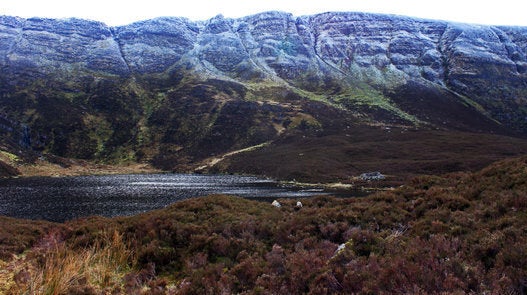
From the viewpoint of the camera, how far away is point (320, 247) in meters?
13.5

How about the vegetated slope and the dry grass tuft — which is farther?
the dry grass tuft

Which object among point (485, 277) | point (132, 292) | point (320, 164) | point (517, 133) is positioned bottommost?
point (517, 133)

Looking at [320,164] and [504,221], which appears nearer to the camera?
[504,221]

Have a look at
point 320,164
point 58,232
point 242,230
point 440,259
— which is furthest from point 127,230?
point 320,164

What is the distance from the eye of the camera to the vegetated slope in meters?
9.34

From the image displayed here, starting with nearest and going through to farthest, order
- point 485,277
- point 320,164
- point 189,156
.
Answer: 1. point 485,277
2. point 320,164
3. point 189,156

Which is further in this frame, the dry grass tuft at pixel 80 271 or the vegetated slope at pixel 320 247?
the dry grass tuft at pixel 80 271

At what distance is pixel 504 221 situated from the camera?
Result: 11.6 meters

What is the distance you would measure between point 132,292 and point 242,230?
229 inches

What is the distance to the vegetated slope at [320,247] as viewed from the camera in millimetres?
9336

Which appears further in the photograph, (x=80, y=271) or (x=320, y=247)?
(x=320, y=247)

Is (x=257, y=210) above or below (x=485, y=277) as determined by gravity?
below

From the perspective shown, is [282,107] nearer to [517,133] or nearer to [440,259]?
[517,133]

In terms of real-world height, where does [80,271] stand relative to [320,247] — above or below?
above
